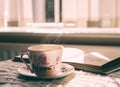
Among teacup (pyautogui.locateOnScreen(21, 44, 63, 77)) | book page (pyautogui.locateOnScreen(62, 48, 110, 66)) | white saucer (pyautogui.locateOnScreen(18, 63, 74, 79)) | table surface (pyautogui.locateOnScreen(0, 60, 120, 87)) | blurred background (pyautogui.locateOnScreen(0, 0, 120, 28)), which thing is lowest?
table surface (pyautogui.locateOnScreen(0, 60, 120, 87))

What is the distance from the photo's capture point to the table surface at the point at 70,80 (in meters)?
0.70

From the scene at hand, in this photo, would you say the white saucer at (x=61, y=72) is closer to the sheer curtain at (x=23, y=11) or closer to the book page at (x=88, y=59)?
the book page at (x=88, y=59)

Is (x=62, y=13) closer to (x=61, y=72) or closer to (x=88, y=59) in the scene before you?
(x=88, y=59)

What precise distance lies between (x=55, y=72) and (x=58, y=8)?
87 cm

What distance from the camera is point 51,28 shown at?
1.62 m

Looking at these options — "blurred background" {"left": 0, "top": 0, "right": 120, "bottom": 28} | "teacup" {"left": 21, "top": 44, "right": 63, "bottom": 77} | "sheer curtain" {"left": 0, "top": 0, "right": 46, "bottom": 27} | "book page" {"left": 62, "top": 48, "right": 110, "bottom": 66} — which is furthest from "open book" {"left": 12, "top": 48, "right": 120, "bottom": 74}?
"sheer curtain" {"left": 0, "top": 0, "right": 46, "bottom": 27}

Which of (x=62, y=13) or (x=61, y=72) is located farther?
(x=62, y=13)

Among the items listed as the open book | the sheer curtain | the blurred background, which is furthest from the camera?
the sheer curtain

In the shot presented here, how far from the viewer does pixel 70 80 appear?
0.73 meters

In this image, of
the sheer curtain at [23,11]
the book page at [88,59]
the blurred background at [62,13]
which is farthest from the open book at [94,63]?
the sheer curtain at [23,11]

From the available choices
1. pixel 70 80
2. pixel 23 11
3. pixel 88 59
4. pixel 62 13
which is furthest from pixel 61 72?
pixel 23 11

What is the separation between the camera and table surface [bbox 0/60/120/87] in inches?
27.6

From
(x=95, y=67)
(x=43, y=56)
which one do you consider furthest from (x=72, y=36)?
(x=43, y=56)

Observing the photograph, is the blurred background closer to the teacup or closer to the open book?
the open book
